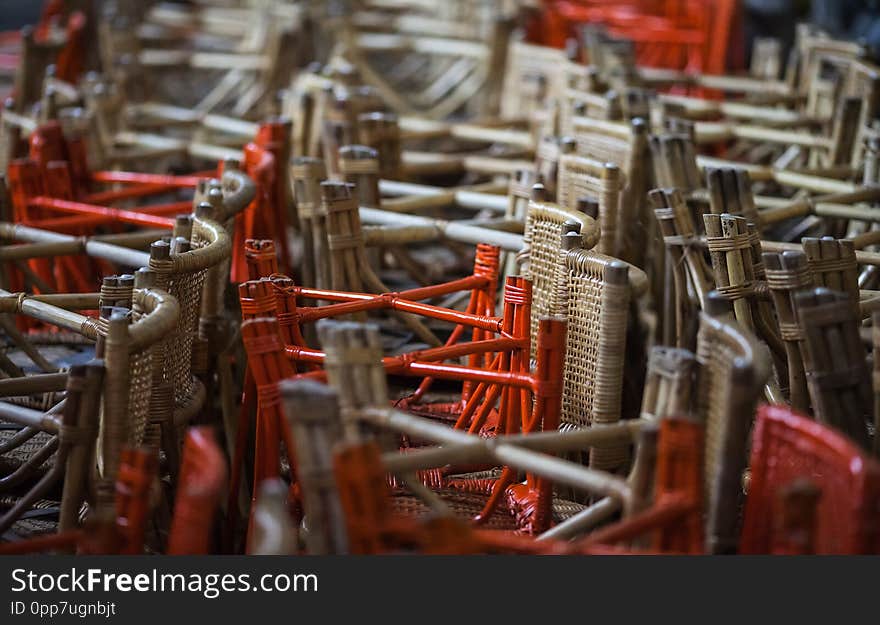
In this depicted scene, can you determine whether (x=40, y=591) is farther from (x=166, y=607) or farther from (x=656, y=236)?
(x=656, y=236)

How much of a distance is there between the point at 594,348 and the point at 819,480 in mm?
743

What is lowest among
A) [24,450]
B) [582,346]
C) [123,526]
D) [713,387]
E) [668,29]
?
[24,450]

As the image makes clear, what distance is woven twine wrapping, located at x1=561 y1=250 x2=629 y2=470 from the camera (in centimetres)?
236

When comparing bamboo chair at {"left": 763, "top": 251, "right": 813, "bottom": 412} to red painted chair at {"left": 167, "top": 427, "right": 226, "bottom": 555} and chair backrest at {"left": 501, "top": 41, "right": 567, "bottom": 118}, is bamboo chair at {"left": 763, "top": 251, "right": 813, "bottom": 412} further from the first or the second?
chair backrest at {"left": 501, "top": 41, "right": 567, "bottom": 118}

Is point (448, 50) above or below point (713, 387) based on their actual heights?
above

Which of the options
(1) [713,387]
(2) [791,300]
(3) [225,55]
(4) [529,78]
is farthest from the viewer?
(3) [225,55]

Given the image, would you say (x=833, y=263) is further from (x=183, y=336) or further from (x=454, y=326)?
(x=454, y=326)

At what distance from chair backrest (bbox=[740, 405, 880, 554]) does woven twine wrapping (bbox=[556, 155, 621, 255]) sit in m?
1.32

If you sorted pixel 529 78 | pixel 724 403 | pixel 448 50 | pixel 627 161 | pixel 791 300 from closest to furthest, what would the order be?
pixel 724 403, pixel 791 300, pixel 627 161, pixel 529 78, pixel 448 50

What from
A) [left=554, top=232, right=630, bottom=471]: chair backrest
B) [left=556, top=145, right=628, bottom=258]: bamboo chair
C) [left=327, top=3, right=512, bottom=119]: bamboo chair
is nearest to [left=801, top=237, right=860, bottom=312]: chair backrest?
[left=554, top=232, right=630, bottom=471]: chair backrest

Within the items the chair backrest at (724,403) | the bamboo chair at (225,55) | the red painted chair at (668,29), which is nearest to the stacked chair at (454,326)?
the chair backrest at (724,403)

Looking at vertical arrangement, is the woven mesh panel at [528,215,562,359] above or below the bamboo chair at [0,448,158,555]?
above

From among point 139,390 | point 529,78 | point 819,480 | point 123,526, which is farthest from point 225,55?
point 819,480

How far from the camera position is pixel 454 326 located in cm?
364
